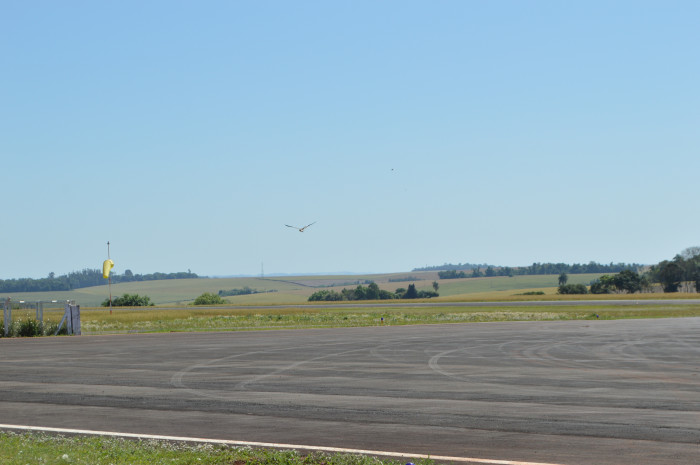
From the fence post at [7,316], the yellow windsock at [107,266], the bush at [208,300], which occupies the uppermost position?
the yellow windsock at [107,266]

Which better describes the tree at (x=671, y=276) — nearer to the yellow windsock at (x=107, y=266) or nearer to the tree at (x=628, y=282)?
the tree at (x=628, y=282)

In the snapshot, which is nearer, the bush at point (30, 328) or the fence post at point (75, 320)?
the bush at point (30, 328)

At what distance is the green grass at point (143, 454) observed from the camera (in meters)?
9.12

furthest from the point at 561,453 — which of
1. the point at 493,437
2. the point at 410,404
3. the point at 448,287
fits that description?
the point at 448,287

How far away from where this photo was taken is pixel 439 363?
805 inches

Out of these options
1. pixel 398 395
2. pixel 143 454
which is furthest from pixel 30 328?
pixel 143 454

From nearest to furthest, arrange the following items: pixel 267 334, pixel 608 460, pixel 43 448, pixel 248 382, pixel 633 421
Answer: pixel 608 460
pixel 43 448
pixel 633 421
pixel 248 382
pixel 267 334

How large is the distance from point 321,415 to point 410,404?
206cm

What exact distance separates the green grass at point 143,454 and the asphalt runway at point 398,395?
839mm

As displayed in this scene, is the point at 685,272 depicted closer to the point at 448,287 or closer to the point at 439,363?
the point at 448,287

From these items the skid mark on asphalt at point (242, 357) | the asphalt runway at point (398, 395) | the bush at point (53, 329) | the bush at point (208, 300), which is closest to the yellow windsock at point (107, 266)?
the bush at point (53, 329)

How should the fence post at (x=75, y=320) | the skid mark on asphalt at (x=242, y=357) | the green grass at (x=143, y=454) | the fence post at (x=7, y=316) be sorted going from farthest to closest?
the fence post at (x=75, y=320), the fence post at (x=7, y=316), the skid mark on asphalt at (x=242, y=357), the green grass at (x=143, y=454)

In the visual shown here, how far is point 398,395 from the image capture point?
48.3ft

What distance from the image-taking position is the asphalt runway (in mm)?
10414
